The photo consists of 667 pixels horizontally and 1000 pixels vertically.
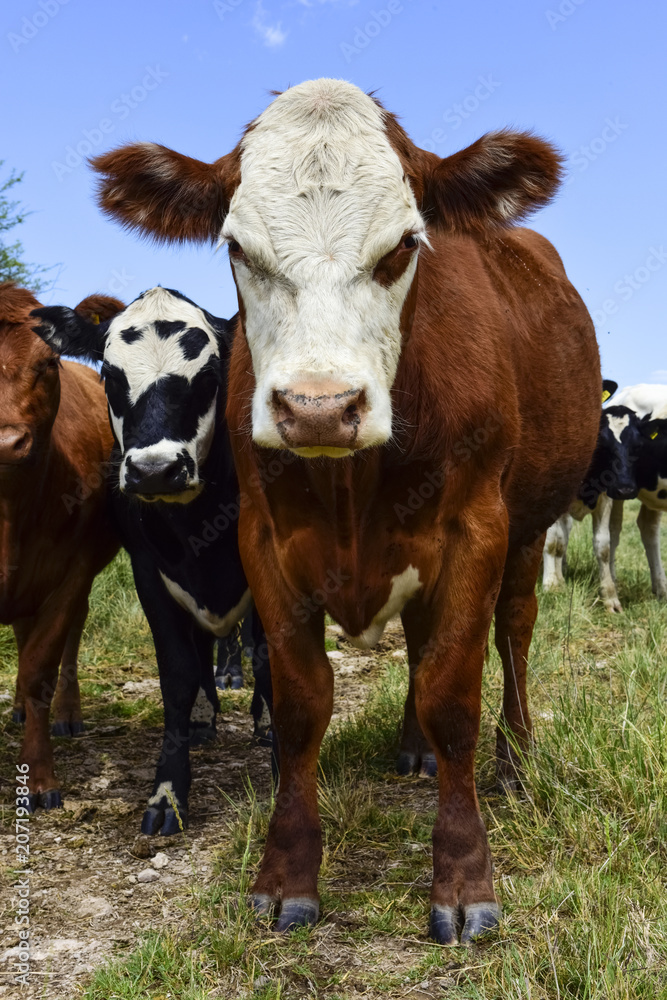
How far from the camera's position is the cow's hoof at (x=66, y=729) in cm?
538

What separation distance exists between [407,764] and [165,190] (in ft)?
8.90

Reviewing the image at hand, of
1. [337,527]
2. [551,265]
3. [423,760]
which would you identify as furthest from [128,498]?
[551,265]

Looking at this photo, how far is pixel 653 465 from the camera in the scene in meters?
10.2

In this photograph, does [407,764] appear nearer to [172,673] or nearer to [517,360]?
[172,673]

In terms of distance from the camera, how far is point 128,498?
4.21 meters

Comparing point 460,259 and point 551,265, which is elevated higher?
point 551,265

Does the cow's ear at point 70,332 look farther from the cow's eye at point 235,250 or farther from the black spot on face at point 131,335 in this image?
the cow's eye at point 235,250

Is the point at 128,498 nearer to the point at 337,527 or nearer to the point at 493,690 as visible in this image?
the point at 337,527

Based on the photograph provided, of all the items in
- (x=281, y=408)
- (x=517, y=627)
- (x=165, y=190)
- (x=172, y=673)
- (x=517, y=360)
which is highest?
(x=165, y=190)

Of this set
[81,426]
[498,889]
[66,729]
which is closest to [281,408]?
[498,889]

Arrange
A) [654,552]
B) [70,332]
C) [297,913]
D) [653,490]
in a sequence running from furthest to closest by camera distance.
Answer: [653,490]
[654,552]
[70,332]
[297,913]

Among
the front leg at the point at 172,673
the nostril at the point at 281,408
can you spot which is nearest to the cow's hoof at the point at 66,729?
the front leg at the point at 172,673

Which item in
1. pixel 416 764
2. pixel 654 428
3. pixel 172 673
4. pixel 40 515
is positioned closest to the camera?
pixel 172 673

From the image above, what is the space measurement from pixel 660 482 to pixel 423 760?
6.61 metres
